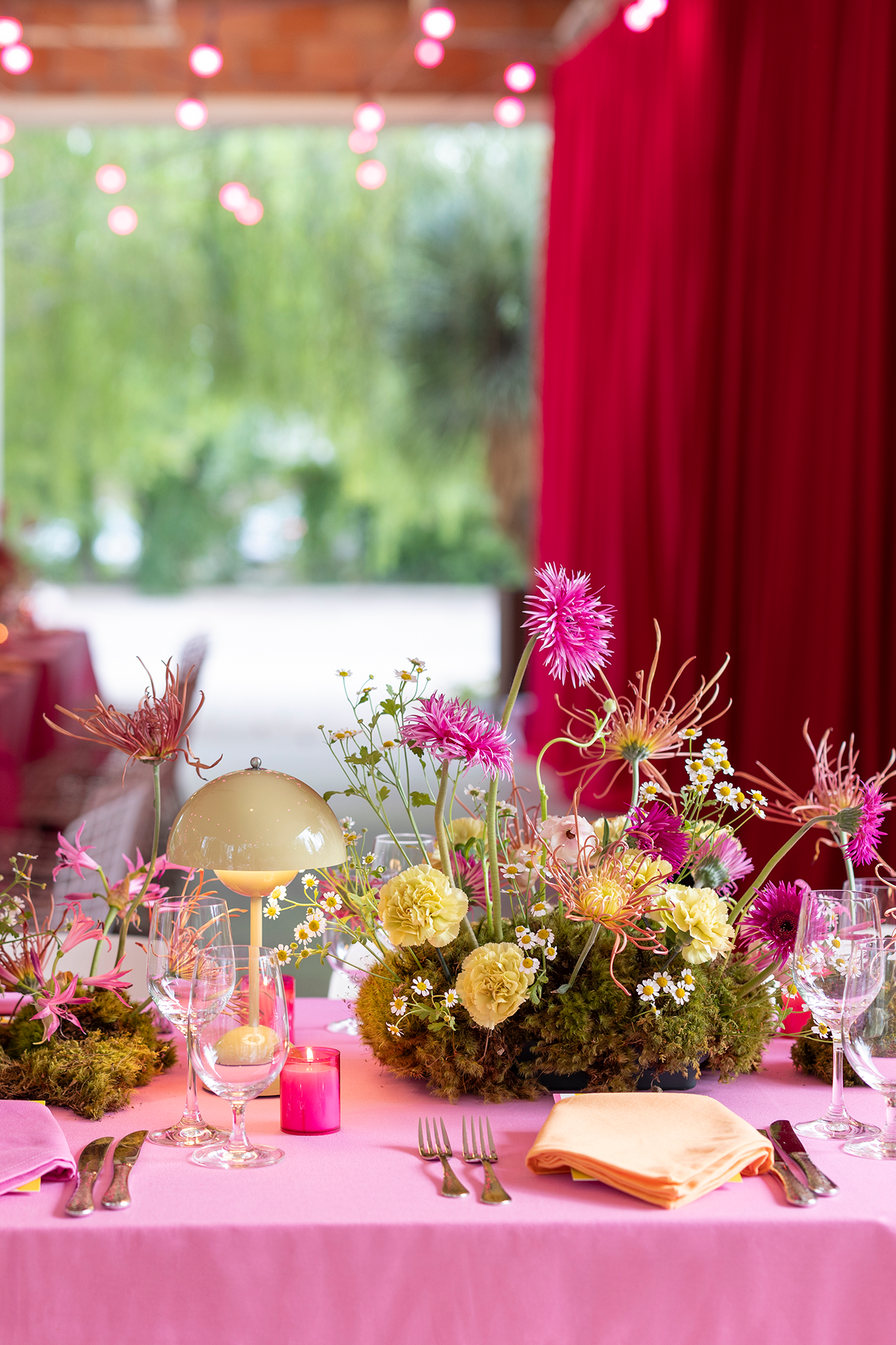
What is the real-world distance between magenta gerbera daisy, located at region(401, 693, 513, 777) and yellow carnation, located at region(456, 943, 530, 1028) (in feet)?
0.45

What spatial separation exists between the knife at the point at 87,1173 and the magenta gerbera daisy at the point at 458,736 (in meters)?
0.36

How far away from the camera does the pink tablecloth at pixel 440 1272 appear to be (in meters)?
0.84

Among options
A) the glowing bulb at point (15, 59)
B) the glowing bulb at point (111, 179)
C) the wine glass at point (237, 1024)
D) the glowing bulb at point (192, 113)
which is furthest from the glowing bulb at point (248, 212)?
the wine glass at point (237, 1024)

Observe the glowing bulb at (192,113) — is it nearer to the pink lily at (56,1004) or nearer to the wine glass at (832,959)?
the pink lily at (56,1004)

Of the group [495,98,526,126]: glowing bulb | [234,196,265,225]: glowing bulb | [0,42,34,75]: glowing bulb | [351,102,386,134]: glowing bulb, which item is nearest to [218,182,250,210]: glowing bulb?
[234,196,265,225]: glowing bulb

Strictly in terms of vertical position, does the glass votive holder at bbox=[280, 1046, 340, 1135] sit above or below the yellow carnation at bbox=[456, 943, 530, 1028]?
below

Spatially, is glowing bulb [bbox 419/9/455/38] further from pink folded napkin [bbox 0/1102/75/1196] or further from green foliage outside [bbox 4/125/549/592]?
green foliage outside [bbox 4/125/549/592]

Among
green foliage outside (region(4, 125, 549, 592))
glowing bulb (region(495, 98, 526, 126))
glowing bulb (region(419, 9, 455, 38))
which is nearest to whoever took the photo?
glowing bulb (region(419, 9, 455, 38))

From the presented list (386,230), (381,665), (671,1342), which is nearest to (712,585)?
(671,1342)

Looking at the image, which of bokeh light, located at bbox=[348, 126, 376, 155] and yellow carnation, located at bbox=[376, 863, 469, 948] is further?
bokeh light, located at bbox=[348, 126, 376, 155]

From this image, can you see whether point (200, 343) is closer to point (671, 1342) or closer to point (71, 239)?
point (71, 239)

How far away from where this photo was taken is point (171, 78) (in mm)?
5812

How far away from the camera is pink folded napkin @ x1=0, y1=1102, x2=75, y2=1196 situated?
0.89m

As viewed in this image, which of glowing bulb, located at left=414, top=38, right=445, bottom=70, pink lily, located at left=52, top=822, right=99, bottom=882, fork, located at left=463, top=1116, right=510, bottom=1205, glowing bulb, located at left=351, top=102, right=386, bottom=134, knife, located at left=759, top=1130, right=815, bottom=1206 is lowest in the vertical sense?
fork, located at left=463, top=1116, right=510, bottom=1205
